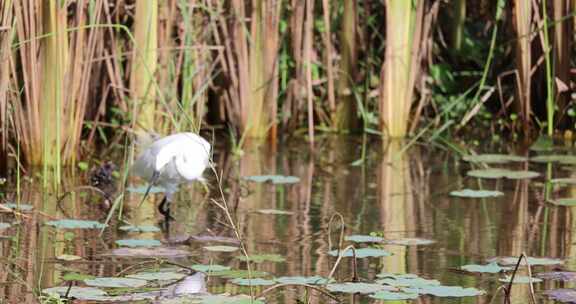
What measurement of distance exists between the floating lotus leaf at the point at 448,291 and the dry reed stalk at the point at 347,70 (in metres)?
4.35

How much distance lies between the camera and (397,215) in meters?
6.31

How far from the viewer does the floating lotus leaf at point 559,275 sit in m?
4.76

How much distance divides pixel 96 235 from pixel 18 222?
0.39 m

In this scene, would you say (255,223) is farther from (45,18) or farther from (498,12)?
(498,12)

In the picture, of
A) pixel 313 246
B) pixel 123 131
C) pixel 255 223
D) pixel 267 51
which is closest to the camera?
pixel 313 246

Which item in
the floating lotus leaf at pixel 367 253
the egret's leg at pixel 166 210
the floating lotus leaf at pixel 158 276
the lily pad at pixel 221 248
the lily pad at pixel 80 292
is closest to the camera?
the lily pad at pixel 80 292

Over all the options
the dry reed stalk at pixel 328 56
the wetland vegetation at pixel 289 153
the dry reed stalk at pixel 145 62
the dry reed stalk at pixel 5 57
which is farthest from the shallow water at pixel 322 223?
the dry reed stalk at pixel 328 56

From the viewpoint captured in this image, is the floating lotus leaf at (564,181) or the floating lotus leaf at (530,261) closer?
the floating lotus leaf at (530,261)

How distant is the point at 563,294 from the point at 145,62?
351 centimetres

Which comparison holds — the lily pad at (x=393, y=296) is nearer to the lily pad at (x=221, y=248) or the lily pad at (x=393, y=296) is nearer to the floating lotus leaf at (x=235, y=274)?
the floating lotus leaf at (x=235, y=274)

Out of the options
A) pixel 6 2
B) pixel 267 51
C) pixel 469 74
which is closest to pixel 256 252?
pixel 6 2

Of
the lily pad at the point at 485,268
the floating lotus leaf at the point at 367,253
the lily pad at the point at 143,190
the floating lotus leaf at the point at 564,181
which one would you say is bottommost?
the lily pad at the point at 485,268

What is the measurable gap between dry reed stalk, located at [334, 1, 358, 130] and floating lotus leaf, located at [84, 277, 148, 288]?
441 centimetres

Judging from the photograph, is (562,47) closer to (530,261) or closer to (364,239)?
(364,239)
